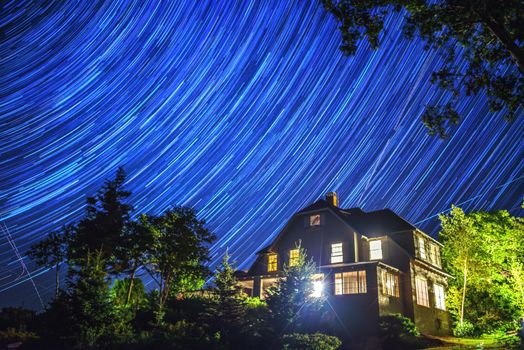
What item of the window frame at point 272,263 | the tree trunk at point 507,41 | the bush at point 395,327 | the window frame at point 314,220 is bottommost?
the bush at point 395,327

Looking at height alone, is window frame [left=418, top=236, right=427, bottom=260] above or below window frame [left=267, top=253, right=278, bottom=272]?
above

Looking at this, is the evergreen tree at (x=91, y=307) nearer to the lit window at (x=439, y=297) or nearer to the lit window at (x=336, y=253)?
the lit window at (x=336, y=253)

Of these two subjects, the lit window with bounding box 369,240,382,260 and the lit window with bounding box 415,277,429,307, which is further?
the lit window with bounding box 369,240,382,260

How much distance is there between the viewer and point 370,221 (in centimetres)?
3653

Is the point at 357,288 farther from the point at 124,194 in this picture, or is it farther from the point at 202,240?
the point at 124,194

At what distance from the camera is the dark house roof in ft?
110

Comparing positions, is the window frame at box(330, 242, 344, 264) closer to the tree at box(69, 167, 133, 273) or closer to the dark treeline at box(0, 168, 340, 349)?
the dark treeline at box(0, 168, 340, 349)

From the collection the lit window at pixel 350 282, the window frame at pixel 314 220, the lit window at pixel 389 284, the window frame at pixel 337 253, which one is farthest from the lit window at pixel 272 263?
the lit window at pixel 389 284

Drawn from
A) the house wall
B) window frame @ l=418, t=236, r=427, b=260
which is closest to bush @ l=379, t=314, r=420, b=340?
→ the house wall

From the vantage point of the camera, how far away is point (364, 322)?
28.4 m

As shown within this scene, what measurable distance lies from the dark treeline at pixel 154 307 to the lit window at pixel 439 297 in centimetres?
1614

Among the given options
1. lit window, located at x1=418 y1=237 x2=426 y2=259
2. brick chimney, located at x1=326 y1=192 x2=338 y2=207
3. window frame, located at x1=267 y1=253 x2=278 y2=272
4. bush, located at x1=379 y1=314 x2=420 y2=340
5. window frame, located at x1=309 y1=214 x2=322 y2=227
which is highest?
brick chimney, located at x1=326 y1=192 x2=338 y2=207

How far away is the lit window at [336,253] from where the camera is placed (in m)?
33.0

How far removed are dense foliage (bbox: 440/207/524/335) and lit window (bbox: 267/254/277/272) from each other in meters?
16.8
